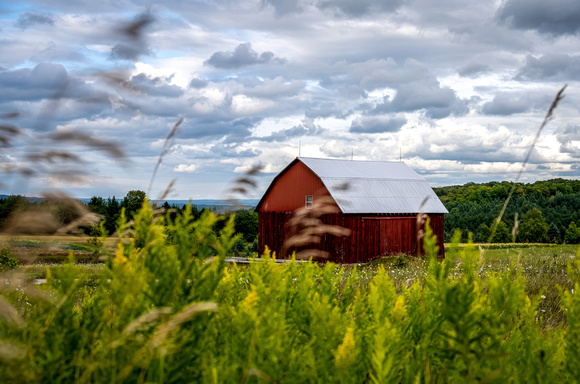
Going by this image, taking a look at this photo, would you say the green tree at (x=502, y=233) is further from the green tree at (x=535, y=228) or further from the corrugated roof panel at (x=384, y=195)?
the corrugated roof panel at (x=384, y=195)

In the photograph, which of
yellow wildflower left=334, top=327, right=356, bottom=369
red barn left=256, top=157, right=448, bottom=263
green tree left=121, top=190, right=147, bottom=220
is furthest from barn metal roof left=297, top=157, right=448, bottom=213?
yellow wildflower left=334, top=327, right=356, bottom=369

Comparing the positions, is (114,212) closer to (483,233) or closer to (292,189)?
(292,189)

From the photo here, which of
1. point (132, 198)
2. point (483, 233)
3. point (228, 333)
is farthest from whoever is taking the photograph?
point (483, 233)

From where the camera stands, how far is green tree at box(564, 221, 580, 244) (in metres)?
42.0

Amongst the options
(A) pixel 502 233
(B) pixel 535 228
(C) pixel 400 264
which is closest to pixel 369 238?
(C) pixel 400 264

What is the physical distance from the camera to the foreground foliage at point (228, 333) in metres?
1.65

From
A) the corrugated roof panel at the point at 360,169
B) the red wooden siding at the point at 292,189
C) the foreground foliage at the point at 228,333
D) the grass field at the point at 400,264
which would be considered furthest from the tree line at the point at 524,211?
the foreground foliage at the point at 228,333

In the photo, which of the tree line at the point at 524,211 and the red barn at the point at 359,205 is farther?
the tree line at the point at 524,211

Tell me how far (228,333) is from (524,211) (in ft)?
167

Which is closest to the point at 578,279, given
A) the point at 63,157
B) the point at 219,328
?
the point at 219,328

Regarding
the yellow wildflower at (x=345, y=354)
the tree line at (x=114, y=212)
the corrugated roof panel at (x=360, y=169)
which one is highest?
the corrugated roof panel at (x=360, y=169)

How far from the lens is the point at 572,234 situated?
42781 millimetres

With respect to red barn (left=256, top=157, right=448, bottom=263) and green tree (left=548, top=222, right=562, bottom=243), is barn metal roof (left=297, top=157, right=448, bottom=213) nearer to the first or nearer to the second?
red barn (left=256, top=157, right=448, bottom=263)

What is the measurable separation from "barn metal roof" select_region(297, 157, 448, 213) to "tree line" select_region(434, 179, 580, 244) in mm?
10970
